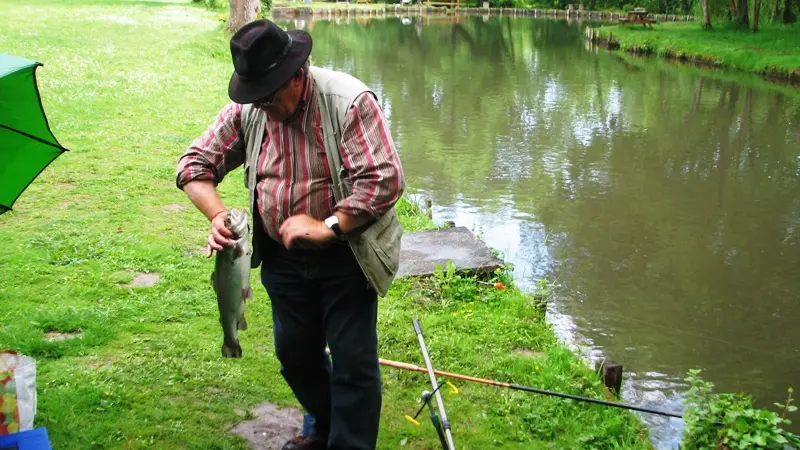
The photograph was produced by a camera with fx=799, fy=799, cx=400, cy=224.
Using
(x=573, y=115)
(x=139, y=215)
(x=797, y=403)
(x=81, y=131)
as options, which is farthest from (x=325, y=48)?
(x=797, y=403)

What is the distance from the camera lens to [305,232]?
2959 mm

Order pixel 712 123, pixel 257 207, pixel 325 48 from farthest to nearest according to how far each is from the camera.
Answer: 1. pixel 325 48
2. pixel 712 123
3. pixel 257 207

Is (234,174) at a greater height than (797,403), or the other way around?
(234,174)

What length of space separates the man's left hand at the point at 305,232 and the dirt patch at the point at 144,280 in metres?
3.20

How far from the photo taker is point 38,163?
12.8 ft

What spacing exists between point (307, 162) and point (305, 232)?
0.30 meters

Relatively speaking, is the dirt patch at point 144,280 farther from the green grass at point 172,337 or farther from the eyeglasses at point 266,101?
the eyeglasses at point 266,101

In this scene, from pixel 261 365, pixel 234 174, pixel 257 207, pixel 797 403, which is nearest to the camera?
pixel 257 207

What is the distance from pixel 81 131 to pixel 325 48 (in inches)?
860

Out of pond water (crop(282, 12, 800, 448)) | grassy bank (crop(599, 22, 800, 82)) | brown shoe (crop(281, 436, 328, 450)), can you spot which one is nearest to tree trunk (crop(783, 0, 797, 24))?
grassy bank (crop(599, 22, 800, 82))

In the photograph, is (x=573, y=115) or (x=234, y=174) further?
(x=573, y=115)

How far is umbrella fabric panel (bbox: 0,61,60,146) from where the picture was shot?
11.3ft

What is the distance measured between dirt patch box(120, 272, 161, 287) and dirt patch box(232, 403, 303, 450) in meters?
2.02

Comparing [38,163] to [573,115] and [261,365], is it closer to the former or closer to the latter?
[261,365]
